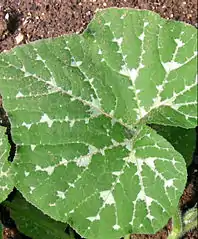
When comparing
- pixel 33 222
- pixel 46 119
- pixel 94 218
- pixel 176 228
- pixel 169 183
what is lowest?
pixel 33 222

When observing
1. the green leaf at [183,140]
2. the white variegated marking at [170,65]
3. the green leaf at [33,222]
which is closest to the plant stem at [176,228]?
the green leaf at [183,140]

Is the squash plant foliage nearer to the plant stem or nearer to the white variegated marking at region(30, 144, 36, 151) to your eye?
the white variegated marking at region(30, 144, 36, 151)

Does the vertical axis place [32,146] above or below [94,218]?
above

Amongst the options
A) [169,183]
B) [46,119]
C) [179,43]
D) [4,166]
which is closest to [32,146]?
[46,119]

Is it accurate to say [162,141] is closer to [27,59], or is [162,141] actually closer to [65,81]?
[65,81]

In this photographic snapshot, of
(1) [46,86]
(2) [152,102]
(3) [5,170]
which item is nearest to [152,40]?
(2) [152,102]

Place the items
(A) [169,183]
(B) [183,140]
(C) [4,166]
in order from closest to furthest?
(A) [169,183] → (C) [4,166] → (B) [183,140]

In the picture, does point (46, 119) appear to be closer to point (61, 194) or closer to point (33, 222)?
point (61, 194)
